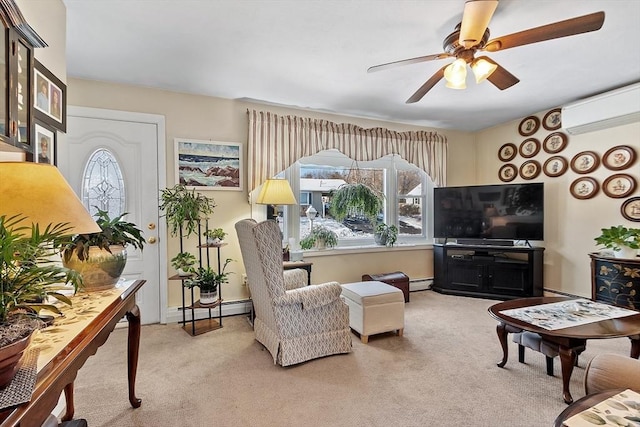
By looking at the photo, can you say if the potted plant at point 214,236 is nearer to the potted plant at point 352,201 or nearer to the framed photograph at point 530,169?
the potted plant at point 352,201

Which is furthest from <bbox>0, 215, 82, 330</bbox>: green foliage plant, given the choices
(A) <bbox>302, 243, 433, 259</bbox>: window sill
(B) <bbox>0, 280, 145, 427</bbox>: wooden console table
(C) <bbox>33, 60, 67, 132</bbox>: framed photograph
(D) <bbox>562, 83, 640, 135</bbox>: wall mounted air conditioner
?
(D) <bbox>562, 83, 640, 135</bbox>: wall mounted air conditioner

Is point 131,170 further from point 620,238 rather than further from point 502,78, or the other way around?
point 620,238

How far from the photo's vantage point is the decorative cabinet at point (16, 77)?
4.13 feet

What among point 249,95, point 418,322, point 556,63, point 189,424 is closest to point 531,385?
point 418,322

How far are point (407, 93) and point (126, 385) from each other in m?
3.56

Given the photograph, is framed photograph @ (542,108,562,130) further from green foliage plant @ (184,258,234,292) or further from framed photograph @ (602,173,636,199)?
green foliage plant @ (184,258,234,292)

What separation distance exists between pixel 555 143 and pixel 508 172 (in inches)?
26.8

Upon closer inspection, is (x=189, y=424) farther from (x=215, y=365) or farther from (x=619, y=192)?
(x=619, y=192)

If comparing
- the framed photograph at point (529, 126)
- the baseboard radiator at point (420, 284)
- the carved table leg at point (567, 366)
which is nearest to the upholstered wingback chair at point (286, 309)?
the carved table leg at point (567, 366)

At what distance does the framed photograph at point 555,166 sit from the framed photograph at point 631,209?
736 millimetres

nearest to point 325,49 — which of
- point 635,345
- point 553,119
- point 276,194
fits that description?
point 276,194

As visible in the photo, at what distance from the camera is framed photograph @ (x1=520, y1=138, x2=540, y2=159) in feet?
13.7

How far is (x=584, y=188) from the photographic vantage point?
3705mm

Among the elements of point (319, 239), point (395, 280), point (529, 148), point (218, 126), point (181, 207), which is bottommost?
point (395, 280)
